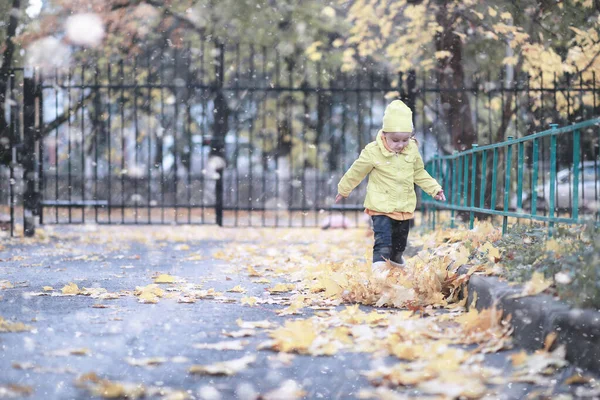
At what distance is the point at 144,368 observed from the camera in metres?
3.77

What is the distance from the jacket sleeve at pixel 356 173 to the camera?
621cm

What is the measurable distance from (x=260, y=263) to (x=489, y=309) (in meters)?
4.44

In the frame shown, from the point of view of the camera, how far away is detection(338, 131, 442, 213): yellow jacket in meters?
6.21

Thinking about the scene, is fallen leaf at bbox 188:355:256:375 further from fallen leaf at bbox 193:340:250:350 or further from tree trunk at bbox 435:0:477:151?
tree trunk at bbox 435:0:477:151

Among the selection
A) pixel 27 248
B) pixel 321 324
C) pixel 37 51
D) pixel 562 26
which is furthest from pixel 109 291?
pixel 37 51

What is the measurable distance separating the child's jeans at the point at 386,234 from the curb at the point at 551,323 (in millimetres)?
1744

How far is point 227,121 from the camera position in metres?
12.7

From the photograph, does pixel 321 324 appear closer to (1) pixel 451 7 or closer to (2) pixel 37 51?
(1) pixel 451 7

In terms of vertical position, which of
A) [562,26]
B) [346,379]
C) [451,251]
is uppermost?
[562,26]

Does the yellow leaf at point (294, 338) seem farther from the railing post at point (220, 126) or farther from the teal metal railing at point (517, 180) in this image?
the railing post at point (220, 126)

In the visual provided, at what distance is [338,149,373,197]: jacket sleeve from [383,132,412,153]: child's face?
21cm

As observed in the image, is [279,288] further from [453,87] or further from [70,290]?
[453,87]

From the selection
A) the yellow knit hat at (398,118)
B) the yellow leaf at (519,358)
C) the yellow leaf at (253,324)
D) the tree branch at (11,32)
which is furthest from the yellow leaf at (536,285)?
the tree branch at (11,32)

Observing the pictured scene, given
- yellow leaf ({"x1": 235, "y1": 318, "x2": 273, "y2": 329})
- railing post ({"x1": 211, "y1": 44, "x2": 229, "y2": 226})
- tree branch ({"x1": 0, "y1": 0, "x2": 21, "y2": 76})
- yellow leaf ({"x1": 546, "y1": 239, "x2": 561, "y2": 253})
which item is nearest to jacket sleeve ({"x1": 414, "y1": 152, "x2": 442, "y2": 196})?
yellow leaf ({"x1": 546, "y1": 239, "x2": 561, "y2": 253})
